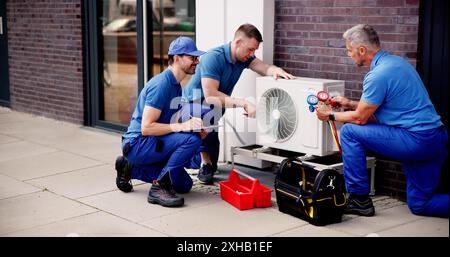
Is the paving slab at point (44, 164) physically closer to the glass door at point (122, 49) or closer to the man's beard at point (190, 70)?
the glass door at point (122, 49)

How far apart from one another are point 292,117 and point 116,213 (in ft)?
5.60

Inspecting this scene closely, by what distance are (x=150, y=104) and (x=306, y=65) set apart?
170 centimetres

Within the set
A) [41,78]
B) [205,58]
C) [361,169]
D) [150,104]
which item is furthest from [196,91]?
[41,78]

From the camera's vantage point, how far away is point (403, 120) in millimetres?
5262

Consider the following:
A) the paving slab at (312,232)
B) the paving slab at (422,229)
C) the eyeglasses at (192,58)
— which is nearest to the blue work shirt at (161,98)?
the eyeglasses at (192,58)

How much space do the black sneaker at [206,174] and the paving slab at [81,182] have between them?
810 millimetres

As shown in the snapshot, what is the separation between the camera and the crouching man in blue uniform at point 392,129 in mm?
5215

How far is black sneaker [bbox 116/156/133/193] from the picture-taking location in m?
6.18

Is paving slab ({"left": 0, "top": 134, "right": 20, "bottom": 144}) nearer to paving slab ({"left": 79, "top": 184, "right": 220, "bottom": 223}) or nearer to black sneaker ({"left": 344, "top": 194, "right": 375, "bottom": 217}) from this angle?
paving slab ({"left": 79, "top": 184, "right": 220, "bottom": 223})

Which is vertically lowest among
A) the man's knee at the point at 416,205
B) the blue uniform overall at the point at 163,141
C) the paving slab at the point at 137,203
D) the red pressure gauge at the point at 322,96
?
the paving slab at the point at 137,203

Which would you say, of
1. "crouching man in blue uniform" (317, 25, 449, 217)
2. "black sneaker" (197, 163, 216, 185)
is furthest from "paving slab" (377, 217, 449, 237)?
"black sneaker" (197, 163, 216, 185)

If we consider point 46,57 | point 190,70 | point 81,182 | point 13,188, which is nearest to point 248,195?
point 190,70

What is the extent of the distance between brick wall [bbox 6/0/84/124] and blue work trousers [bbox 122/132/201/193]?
12.2 ft
